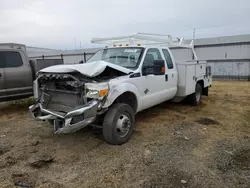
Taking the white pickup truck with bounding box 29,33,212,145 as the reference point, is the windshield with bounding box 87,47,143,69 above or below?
above

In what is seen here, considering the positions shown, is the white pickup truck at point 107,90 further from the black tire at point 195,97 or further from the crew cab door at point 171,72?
the black tire at point 195,97

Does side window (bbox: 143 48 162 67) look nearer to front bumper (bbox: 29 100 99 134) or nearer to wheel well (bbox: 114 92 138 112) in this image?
wheel well (bbox: 114 92 138 112)

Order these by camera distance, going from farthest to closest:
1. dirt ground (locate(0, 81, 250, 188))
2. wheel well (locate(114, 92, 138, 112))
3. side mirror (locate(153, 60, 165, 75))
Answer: side mirror (locate(153, 60, 165, 75)), wheel well (locate(114, 92, 138, 112)), dirt ground (locate(0, 81, 250, 188))

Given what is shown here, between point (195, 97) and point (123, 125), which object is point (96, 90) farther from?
point (195, 97)

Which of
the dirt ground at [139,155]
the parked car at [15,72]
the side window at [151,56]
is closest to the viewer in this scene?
the dirt ground at [139,155]

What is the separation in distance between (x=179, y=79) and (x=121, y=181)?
402 cm

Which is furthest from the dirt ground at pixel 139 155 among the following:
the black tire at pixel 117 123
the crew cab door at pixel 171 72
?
the crew cab door at pixel 171 72

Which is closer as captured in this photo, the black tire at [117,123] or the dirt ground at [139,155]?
the dirt ground at [139,155]

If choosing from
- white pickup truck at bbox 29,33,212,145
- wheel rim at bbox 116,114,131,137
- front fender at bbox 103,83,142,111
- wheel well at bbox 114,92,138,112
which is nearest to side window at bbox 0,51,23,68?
white pickup truck at bbox 29,33,212,145

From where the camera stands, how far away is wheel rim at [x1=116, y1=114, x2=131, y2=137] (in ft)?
13.5

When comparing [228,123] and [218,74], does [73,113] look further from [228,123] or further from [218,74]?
[218,74]

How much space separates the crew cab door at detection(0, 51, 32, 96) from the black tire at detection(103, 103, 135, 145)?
4.02 metres

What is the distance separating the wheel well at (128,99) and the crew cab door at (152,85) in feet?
0.87

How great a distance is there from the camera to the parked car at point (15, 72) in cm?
652
